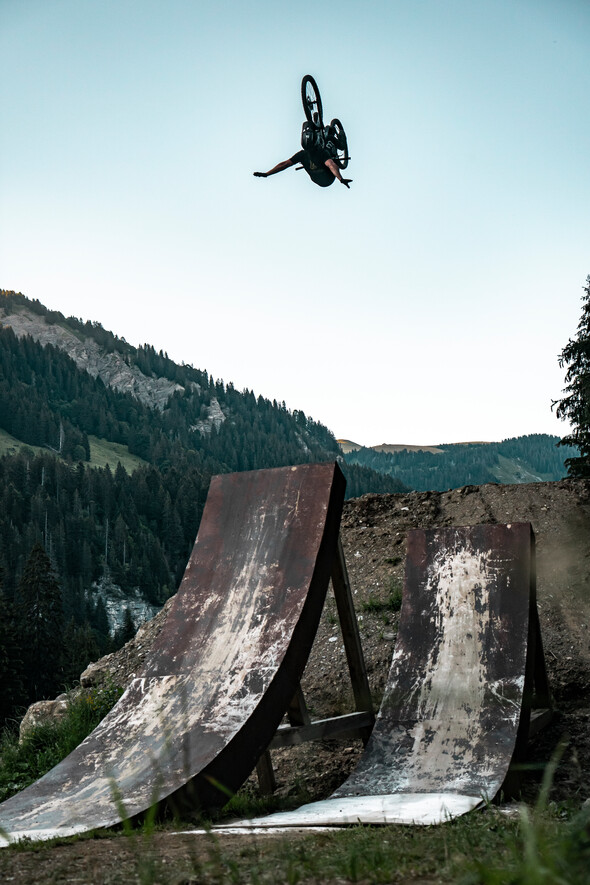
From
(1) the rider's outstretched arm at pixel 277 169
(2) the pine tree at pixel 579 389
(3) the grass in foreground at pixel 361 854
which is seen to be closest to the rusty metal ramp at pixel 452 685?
(3) the grass in foreground at pixel 361 854

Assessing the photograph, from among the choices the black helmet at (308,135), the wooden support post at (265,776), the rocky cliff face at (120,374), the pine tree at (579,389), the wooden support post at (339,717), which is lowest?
the wooden support post at (265,776)

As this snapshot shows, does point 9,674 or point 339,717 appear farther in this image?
point 9,674

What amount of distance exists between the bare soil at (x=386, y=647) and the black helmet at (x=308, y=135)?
5.33m

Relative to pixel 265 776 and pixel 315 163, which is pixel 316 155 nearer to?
pixel 315 163

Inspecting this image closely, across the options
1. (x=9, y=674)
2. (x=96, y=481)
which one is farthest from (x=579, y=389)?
(x=96, y=481)

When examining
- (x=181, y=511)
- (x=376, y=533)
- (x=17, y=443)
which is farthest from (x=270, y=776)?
(x=17, y=443)

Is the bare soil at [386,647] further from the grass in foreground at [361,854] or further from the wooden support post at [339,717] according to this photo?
the wooden support post at [339,717]

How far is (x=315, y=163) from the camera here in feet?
36.8

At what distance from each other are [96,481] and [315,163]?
9403 centimetres

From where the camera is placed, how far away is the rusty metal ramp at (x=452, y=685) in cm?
420

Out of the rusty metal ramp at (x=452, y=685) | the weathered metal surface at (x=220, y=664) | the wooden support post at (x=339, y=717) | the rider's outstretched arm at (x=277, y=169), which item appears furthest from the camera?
the rider's outstretched arm at (x=277, y=169)

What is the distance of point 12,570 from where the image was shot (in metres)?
77.0

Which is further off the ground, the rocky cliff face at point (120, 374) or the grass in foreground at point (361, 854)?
the rocky cliff face at point (120, 374)

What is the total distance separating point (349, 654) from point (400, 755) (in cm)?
97
